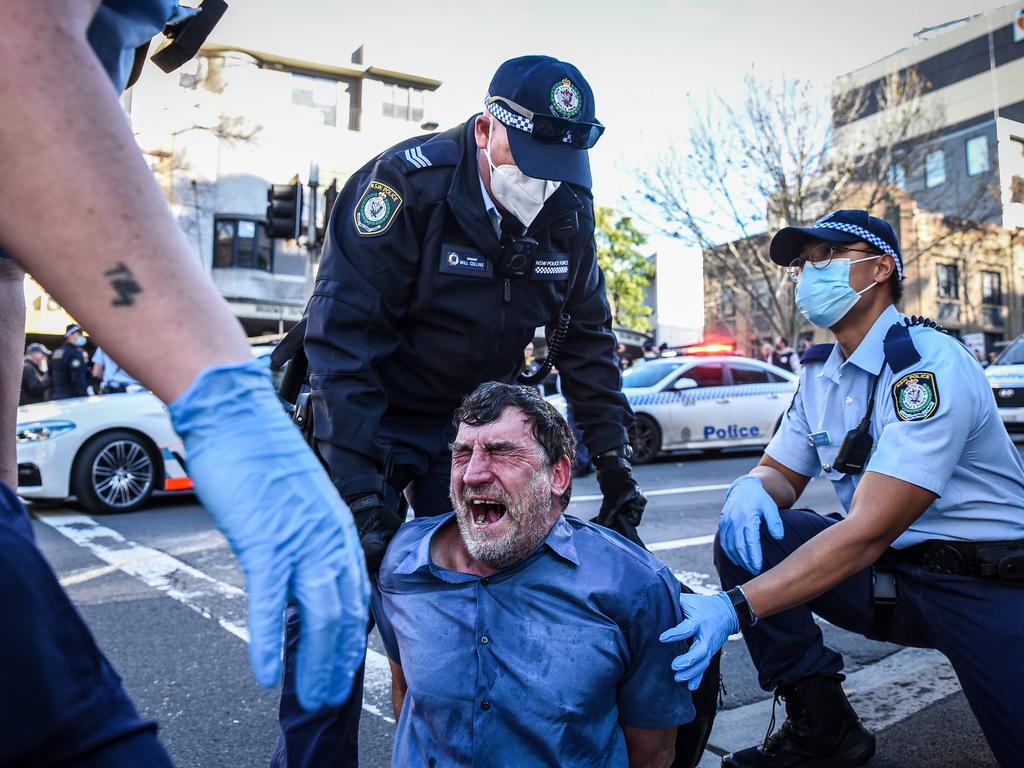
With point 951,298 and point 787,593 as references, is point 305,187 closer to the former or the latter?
point 787,593

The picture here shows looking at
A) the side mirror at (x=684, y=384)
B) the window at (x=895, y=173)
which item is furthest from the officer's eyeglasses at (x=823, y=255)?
the window at (x=895, y=173)

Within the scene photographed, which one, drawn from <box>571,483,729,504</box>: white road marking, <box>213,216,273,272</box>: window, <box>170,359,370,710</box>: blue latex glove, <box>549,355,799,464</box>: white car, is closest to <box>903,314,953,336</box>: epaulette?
<box>170,359,370,710</box>: blue latex glove

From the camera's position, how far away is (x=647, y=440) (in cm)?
1179

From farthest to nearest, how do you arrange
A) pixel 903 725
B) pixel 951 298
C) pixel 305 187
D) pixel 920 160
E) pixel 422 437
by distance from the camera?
pixel 951 298 → pixel 920 160 → pixel 305 187 → pixel 903 725 → pixel 422 437

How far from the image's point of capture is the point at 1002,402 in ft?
41.6

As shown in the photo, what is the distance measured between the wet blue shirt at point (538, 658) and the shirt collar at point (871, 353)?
1.18m

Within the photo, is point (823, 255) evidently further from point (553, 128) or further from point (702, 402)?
point (702, 402)

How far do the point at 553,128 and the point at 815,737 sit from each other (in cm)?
202

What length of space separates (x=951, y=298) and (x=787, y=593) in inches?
1401

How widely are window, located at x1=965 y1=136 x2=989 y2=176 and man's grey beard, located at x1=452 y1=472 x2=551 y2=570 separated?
38246mm

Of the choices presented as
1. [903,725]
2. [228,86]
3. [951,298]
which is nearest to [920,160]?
[951,298]

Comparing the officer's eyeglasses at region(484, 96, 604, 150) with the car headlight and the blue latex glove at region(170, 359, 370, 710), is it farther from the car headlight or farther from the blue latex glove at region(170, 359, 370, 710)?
the car headlight

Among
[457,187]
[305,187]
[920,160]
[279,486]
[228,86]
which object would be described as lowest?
[279,486]

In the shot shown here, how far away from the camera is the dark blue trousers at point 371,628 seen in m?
2.04
